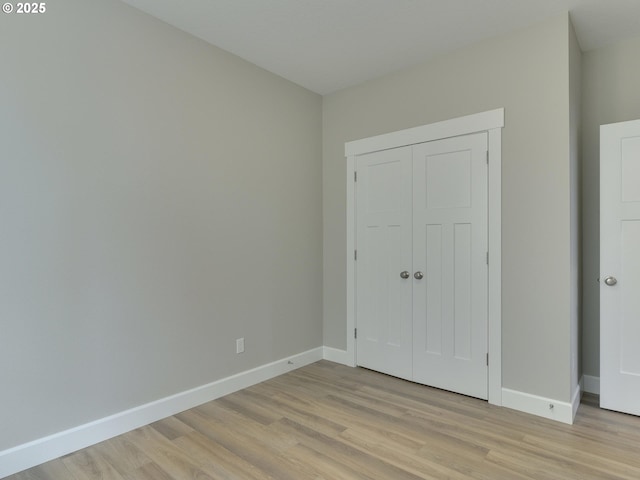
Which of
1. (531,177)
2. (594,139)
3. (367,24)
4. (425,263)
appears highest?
(367,24)

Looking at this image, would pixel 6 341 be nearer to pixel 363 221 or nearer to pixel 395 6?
pixel 363 221

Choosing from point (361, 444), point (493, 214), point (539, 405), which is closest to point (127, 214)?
point (361, 444)

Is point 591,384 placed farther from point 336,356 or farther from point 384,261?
point 336,356

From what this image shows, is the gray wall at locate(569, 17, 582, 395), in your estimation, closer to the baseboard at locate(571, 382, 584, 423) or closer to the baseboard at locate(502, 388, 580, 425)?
the baseboard at locate(571, 382, 584, 423)

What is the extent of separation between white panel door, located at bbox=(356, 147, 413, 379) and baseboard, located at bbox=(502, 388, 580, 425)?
2.62ft

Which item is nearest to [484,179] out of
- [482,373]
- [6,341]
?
[482,373]

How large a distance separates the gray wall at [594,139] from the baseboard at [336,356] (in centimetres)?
199

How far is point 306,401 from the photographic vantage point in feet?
9.19

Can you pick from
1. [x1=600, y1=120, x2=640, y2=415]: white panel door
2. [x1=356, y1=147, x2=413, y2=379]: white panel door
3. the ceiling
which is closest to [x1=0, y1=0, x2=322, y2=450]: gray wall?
the ceiling

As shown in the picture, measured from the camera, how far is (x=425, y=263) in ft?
10.2

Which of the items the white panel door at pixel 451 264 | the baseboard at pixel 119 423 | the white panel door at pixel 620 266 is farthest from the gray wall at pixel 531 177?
the baseboard at pixel 119 423

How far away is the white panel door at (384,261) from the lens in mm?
3229

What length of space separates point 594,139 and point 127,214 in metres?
3.52

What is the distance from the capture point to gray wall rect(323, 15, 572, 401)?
8.08ft
